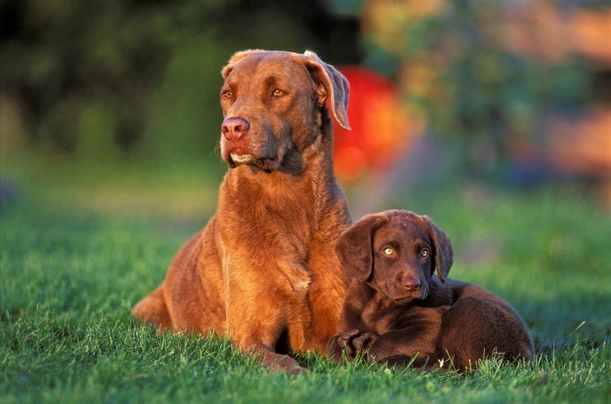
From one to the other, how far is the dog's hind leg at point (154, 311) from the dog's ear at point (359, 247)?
153cm

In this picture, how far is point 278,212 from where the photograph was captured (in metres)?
5.79

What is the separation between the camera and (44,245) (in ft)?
31.7

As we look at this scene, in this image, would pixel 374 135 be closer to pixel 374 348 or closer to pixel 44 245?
pixel 44 245

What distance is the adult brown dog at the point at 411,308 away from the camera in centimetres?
536

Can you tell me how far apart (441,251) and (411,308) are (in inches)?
14.2

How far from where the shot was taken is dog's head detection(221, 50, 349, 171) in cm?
550

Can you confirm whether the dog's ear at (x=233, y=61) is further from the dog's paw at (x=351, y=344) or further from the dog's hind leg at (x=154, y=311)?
the dog's paw at (x=351, y=344)

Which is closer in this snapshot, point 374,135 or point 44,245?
point 44,245

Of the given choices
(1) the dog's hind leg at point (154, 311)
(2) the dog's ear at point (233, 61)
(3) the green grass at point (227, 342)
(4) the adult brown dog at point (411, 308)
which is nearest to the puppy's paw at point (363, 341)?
(4) the adult brown dog at point (411, 308)

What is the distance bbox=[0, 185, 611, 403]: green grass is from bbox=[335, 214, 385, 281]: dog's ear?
0.54m

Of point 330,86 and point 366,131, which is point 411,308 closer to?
point 330,86

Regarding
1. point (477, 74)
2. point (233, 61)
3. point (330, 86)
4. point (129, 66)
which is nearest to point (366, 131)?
point (477, 74)

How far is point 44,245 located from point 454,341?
17.8 ft

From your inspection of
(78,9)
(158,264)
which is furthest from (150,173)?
(158,264)
